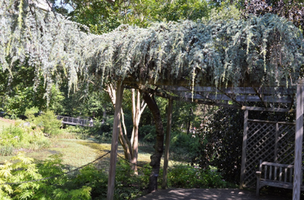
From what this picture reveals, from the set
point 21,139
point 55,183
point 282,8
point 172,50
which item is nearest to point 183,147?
point 21,139

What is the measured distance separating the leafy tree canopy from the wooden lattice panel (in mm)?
3664

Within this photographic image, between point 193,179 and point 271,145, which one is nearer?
point 271,145

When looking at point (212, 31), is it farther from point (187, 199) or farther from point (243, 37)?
point (187, 199)

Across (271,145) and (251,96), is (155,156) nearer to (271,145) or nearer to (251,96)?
(251,96)

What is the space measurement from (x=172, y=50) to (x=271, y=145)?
4.52 meters

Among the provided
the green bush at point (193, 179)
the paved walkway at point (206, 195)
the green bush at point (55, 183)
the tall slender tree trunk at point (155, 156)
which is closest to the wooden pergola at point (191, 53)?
the tall slender tree trunk at point (155, 156)

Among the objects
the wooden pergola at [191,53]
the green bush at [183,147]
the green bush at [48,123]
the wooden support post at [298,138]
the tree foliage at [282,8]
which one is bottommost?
the green bush at [183,147]

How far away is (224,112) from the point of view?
7703mm

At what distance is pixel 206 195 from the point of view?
5496 mm

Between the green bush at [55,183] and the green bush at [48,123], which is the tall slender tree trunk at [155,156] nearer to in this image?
the green bush at [55,183]

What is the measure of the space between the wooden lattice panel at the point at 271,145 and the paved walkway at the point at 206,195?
1.96ft

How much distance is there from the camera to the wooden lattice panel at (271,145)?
613 centimetres

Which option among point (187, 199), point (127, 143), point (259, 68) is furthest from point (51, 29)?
point (127, 143)

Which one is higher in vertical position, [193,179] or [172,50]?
[172,50]
